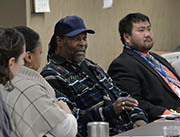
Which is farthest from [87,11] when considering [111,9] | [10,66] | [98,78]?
[10,66]

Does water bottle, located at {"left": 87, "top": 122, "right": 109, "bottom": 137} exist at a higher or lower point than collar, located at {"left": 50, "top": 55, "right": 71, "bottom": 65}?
lower

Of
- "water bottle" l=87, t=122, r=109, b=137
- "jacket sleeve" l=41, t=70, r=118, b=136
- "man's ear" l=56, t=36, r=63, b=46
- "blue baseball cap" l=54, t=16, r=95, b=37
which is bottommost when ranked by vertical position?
"jacket sleeve" l=41, t=70, r=118, b=136

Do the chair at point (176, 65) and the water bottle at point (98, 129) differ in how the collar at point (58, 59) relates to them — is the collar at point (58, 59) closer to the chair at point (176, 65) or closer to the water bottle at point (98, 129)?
the water bottle at point (98, 129)

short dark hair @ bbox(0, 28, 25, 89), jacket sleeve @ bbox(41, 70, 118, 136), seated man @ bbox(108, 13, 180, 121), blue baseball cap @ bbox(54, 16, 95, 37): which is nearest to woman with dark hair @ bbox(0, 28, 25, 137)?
short dark hair @ bbox(0, 28, 25, 89)

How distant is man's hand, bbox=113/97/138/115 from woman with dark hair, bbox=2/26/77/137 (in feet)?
1.95

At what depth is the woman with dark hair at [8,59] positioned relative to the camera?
2.13 m

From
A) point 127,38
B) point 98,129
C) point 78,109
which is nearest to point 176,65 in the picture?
point 127,38

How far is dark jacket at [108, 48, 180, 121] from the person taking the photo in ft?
12.7

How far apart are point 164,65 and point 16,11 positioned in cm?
144

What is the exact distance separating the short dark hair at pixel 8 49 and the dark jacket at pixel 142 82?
5.77ft

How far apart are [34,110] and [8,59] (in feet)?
1.48

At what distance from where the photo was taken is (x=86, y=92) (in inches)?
132

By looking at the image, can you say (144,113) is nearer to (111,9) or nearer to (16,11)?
(16,11)

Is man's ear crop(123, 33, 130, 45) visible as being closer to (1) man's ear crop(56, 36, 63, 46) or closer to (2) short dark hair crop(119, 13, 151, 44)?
(2) short dark hair crop(119, 13, 151, 44)
